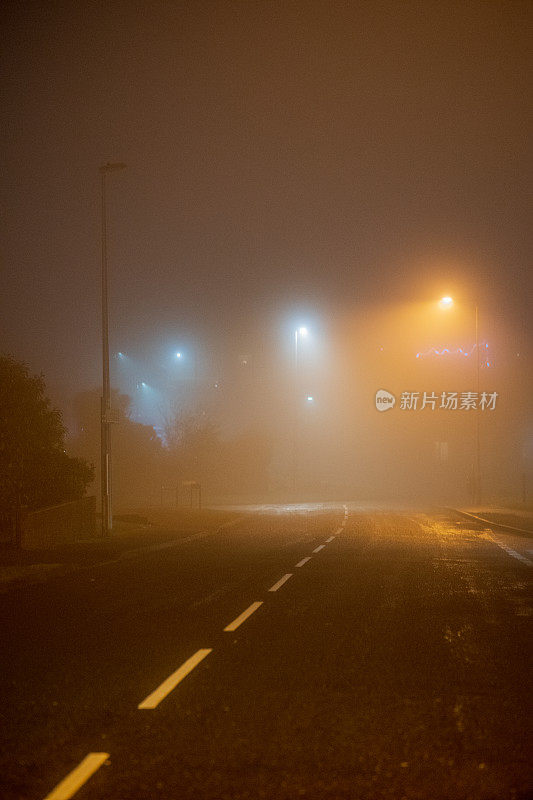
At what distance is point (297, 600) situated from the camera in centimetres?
1287

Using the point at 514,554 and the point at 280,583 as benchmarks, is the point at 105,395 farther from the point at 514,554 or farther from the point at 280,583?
the point at 280,583

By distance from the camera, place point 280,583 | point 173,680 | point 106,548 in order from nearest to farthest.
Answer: point 173,680
point 280,583
point 106,548

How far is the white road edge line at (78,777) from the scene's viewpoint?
4.93m

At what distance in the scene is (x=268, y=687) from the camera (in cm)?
747

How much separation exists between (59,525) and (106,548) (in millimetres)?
2743

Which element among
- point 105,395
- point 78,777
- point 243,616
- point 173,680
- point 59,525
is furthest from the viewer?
point 105,395

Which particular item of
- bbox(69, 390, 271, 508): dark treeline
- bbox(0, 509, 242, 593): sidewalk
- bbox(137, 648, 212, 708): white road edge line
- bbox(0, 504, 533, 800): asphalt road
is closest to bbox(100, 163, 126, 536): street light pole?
bbox(0, 509, 242, 593): sidewalk

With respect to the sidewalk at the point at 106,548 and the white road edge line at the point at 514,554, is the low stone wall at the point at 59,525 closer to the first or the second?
the sidewalk at the point at 106,548

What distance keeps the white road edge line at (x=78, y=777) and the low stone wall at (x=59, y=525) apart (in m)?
16.2

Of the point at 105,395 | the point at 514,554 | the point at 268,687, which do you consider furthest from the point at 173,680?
the point at 105,395

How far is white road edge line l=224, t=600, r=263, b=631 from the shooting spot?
414 inches

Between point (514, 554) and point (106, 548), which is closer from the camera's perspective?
point (514, 554)

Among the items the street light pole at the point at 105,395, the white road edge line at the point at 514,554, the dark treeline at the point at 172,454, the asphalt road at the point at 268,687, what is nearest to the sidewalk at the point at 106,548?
the street light pole at the point at 105,395

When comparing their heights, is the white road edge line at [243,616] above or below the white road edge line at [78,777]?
below
